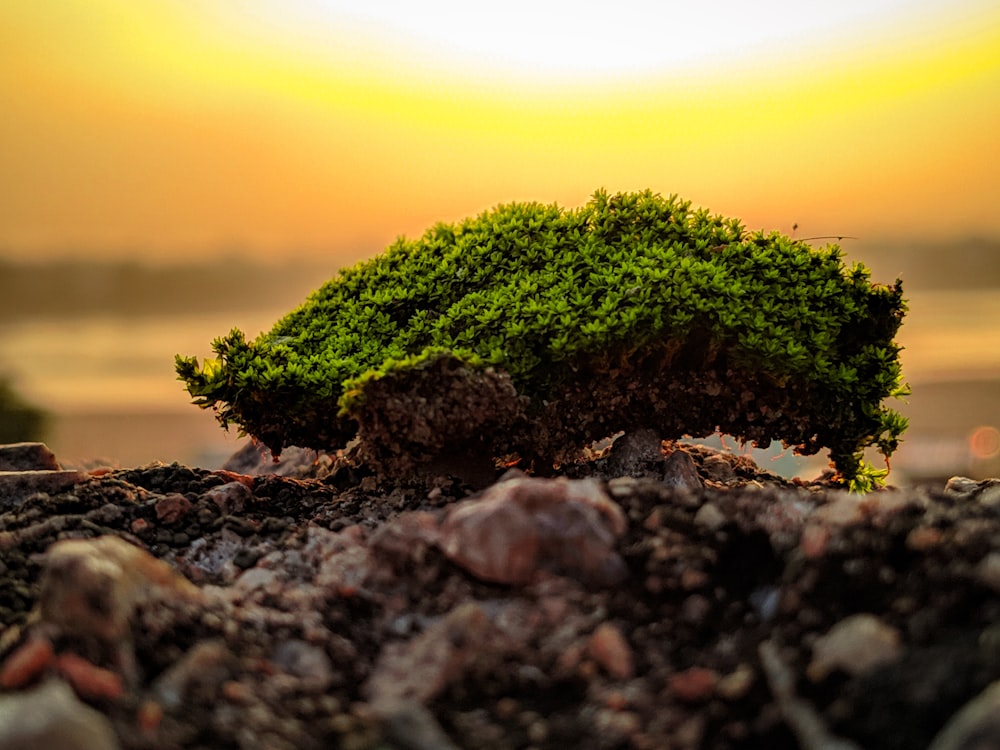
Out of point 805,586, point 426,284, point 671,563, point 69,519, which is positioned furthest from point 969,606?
point 69,519

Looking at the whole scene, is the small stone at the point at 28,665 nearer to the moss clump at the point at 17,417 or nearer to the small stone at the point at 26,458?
the small stone at the point at 26,458

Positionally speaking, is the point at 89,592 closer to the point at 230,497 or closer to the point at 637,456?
the point at 230,497

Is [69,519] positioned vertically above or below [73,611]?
above

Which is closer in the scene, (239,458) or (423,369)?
(423,369)

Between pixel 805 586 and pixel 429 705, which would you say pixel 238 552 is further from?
pixel 805 586

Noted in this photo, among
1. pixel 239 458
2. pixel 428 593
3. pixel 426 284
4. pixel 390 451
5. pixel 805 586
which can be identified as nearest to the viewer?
pixel 805 586

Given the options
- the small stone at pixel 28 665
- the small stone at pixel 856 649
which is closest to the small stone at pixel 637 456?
the small stone at pixel 856 649

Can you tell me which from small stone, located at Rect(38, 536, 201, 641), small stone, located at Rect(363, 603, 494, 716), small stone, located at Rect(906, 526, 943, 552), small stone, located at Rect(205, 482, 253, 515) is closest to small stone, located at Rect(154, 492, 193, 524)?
small stone, located at Rect(205, 482, 253, 515)
